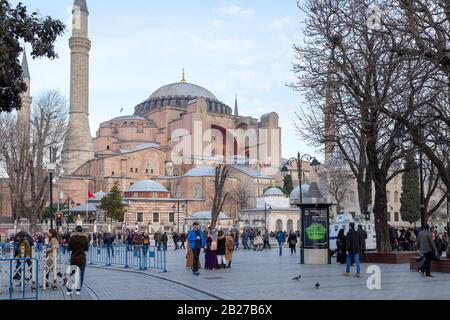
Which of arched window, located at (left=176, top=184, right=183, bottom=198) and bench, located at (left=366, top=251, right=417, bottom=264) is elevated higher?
arched window, located at (left=176, top=184, right=183, bottom=198)

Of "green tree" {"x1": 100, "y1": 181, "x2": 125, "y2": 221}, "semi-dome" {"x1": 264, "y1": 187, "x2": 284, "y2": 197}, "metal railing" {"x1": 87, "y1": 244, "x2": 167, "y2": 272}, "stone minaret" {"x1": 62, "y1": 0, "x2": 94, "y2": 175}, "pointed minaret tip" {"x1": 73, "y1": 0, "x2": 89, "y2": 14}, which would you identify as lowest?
"metal railing" {"x1": 87, "y1": 244, "x2": 167, "y2": 272}

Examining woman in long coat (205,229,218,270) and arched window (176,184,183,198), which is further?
arched window (176,184,183,198)

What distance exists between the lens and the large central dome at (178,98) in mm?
94250

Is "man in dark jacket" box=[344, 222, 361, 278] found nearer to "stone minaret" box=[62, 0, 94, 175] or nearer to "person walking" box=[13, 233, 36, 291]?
"person walking" box=[13, 233, 36, 291]

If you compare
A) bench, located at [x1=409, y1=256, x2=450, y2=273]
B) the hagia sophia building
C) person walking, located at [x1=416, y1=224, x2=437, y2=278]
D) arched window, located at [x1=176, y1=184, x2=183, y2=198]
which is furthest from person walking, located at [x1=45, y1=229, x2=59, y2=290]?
arched window, located at [x1=176, y1=184, x2=183, y2=198]

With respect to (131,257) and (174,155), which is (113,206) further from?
(131,257)

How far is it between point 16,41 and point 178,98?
82.2m

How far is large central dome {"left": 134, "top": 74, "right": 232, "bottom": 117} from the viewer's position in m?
94.2

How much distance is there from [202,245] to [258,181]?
55974 millimetres

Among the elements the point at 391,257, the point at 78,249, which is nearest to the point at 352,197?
the point at 391,257

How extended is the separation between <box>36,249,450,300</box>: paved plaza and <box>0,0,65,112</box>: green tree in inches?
181

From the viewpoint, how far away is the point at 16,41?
1283 centimetres

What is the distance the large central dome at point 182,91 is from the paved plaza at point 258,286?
80500 mm
